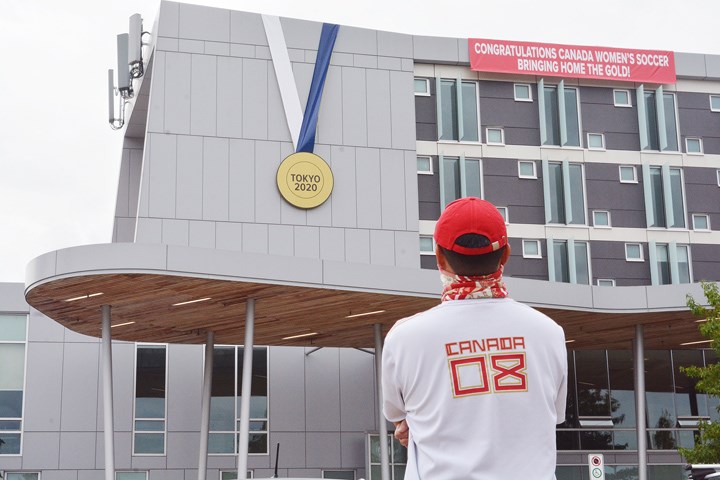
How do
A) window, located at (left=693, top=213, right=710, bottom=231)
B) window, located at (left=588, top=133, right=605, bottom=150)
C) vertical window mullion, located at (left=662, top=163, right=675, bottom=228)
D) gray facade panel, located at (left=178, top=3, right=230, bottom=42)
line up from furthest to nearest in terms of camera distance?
window, located at (left=693, top=213, right=710, bottom=231) < window, located at (left=588, top=133, right=605, bottom=150) < vertical window mullion, located at (left=662, top=163, right=675, bottom=228) < gray facade panel, located at (left=178, top=3, right=230, bottom=42)

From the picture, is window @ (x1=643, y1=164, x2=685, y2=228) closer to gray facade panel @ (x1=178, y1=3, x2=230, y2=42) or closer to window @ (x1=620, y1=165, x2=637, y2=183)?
window @ (x1=620, y1=165, x2=637, y2=183)

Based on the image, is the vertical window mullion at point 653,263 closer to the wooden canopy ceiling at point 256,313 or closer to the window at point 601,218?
the window at point 601,218

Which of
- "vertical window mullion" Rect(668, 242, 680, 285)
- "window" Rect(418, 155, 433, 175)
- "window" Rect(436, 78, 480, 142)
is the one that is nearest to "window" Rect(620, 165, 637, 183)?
"vertical window mullion" Rect(668, 242, 680, 285)

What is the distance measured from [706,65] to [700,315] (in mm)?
13657

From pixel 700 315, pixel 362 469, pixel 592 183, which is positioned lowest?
pixel 362 469

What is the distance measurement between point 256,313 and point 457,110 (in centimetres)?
1221

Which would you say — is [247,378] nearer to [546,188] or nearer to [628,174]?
[546,188]

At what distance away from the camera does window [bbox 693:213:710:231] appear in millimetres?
36781

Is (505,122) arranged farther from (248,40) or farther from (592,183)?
(248,40)

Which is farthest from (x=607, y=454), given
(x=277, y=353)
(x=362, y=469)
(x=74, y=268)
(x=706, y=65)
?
(x=74, y=268)

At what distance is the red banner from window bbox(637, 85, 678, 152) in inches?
22.8

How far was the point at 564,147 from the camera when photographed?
36.2 meters

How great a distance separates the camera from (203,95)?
32.9 meters

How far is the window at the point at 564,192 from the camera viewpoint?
117ft
